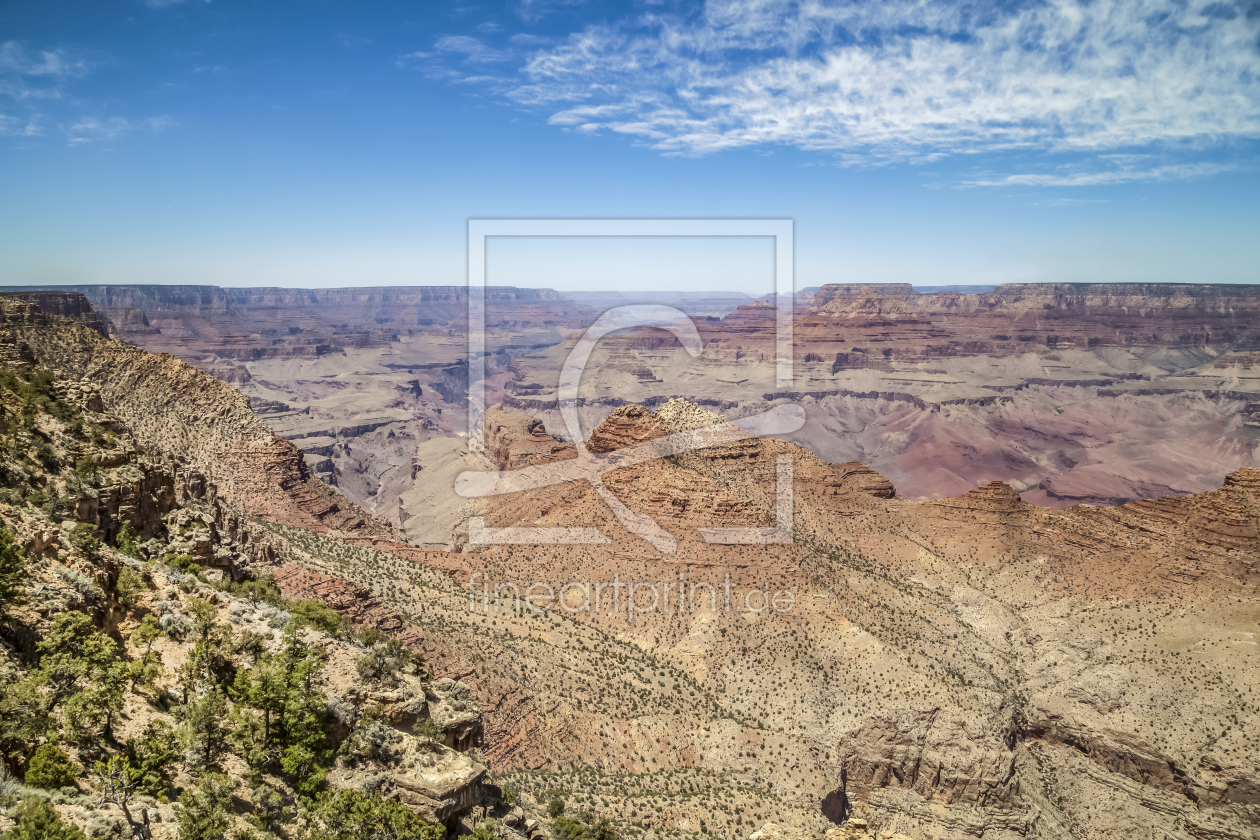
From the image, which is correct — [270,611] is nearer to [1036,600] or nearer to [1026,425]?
[1036,600]

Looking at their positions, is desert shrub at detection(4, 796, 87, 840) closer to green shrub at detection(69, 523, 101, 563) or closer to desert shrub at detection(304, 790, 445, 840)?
desert shrub at detection(304, 790, 445, 840)

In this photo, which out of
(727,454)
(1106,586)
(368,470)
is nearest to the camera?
(1106,586)

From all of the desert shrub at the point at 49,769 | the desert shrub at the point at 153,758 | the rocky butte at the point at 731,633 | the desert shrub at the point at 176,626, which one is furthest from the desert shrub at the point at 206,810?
the desert shrub at the point at 176,626

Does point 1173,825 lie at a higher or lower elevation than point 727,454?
lower

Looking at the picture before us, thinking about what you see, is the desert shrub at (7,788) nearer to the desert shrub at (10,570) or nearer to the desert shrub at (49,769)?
the desert shrub at (49,769)

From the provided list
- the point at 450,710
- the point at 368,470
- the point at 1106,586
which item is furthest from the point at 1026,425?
the point at 450,710

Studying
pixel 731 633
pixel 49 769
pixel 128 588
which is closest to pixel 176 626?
pixel 128 588

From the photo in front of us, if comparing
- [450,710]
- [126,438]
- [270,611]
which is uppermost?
[126,438]
